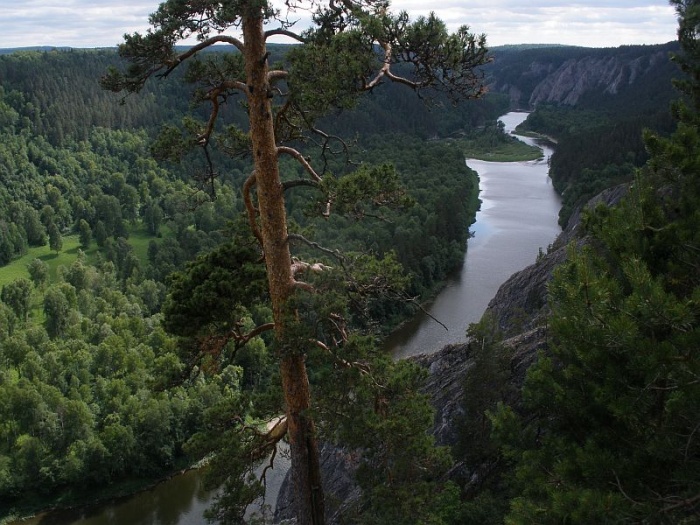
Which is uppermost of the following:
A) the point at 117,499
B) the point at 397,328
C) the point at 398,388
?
the point at 398,388

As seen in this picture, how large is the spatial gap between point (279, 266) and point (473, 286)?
40.1 m

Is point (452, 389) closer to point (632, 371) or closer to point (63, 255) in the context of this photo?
point (632, 371)

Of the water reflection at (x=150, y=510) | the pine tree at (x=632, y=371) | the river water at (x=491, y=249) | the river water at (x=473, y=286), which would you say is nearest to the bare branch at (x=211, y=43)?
the pine tree at (x=632, y=371)

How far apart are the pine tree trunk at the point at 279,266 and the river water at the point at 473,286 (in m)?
1.53

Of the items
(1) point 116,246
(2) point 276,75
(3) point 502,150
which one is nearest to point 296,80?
(2) point 276,75

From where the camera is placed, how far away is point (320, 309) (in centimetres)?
790

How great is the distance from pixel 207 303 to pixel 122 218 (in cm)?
7649

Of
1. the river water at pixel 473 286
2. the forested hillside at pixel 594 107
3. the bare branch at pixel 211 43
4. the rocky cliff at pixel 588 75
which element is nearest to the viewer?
the bare branch at pixel 211 43

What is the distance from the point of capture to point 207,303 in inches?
333

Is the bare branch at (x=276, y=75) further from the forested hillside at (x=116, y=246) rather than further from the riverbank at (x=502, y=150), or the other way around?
the riverbank at (x=502, y=150)

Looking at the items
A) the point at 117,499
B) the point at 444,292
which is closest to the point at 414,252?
the point at 444,292

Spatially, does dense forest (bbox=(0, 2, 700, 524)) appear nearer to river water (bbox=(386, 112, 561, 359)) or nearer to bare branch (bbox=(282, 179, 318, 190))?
bare branch (bbox=(282, 179, 318, 190))

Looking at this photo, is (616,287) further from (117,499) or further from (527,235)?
(527,235)

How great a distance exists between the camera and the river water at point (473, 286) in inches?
1136
